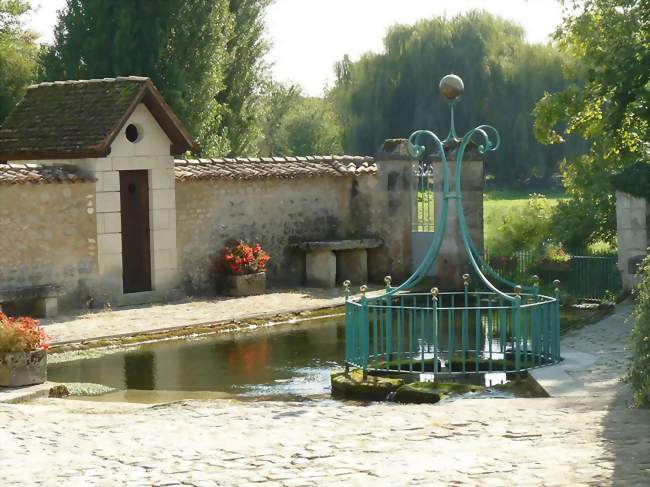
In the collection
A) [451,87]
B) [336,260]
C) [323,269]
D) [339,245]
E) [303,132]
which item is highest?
[303,132]

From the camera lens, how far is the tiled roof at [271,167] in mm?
20562

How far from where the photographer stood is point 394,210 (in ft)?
74.2

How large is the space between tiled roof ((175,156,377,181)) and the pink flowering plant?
768cm

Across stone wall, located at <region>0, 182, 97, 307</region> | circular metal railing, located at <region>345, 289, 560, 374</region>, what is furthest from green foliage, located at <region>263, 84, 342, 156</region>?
circular metal railing, located at <region>345, 289, 560, 374</region>

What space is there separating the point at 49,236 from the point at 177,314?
2277 mm

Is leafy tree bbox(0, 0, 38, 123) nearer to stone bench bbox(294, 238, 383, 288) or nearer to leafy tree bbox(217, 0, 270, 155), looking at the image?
leafy tree bbox(217, 0, 270, 155)

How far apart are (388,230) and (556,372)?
429 inches

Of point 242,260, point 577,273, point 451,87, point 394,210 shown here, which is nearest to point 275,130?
point 394,210

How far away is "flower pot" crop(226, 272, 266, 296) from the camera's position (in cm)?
2042

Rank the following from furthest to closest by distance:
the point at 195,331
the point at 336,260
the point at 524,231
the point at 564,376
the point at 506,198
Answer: the point at 506,198 → the point at 524,231 → the point at 336,260 → the point at 195,331 → the point at 564,376

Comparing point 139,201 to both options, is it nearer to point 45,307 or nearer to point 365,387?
point 45,307

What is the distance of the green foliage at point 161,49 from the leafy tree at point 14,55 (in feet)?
2.10

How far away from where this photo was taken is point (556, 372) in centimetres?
1196

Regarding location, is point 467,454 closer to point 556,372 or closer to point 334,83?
point 556,372
